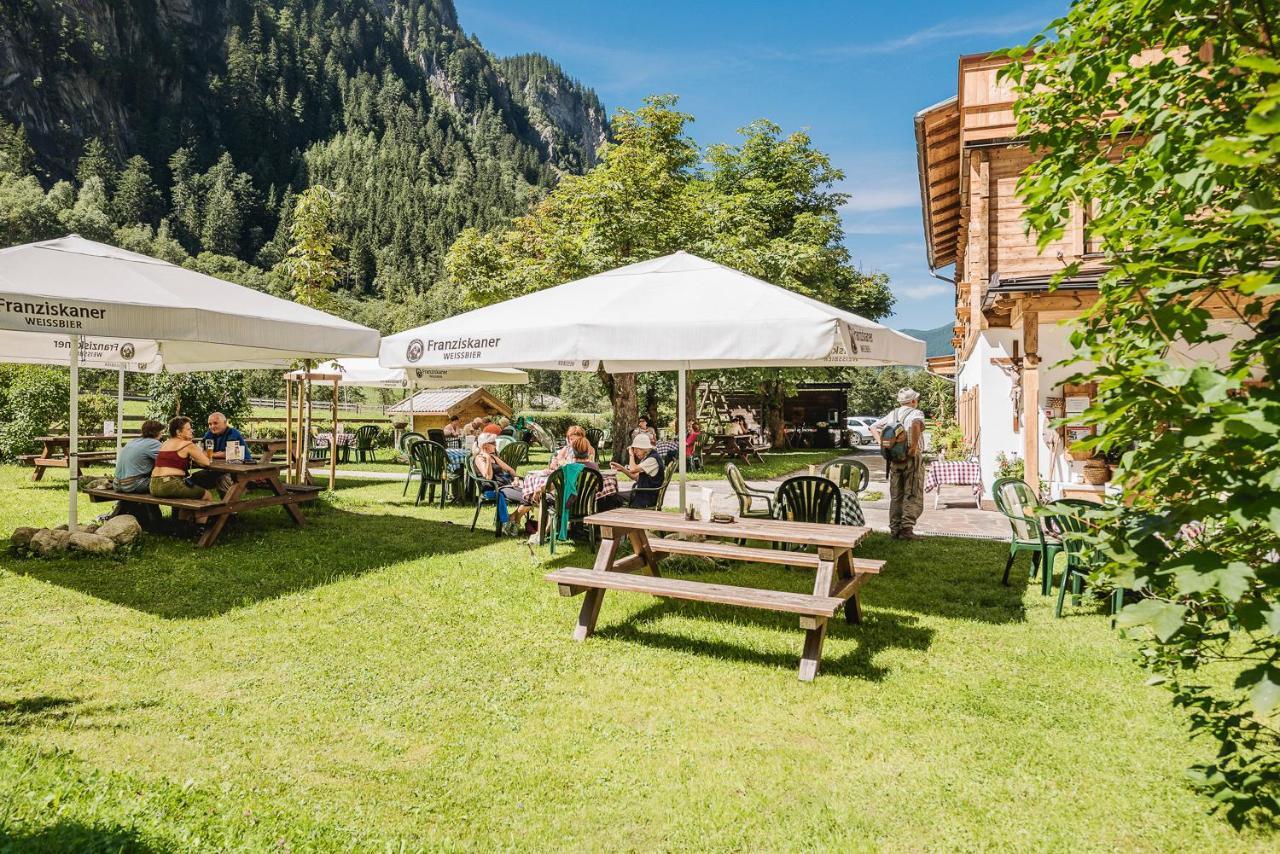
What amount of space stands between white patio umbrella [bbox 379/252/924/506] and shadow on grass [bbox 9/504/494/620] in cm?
211

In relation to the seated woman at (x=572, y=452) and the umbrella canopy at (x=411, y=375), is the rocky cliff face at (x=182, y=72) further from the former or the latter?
the seated woman at (x=572, y=452)

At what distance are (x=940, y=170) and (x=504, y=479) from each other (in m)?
14.7

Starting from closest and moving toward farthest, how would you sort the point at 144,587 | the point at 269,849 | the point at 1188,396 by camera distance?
the point at 1188,396 < the point at 269,849 < the point at 144,587

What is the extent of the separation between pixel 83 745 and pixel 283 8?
635 feet

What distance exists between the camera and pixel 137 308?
627 cm

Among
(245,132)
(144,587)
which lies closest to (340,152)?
(245,132)

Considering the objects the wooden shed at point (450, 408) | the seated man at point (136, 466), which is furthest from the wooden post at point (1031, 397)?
the wooden shed at point (450, 408)

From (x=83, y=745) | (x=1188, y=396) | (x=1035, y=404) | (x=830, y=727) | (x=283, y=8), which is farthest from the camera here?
(x=283, y=8)

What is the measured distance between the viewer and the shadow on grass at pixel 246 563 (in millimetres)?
5973

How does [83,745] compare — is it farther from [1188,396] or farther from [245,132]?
[245,132]

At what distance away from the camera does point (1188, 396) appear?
5.32 feet

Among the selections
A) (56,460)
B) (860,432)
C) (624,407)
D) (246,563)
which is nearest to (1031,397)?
(624,407)

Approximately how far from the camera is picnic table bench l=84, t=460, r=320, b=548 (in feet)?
25.2

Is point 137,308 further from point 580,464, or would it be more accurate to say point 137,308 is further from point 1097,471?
point 1097,471
